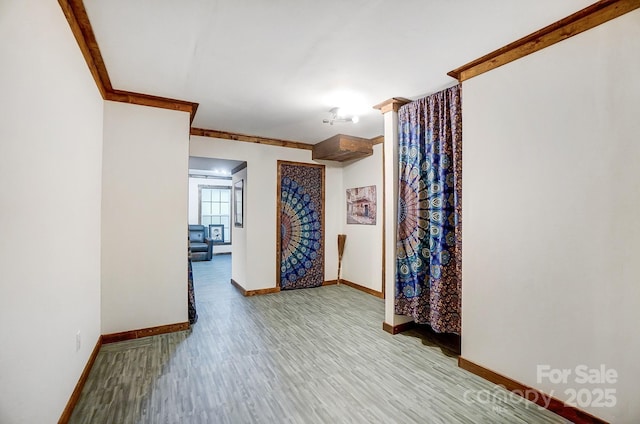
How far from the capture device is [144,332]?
3.13 metres

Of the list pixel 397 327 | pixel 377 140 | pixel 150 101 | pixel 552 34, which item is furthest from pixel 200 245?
pixel 552 34

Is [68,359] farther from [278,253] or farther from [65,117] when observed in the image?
[278,253]

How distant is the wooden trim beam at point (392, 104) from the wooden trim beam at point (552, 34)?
28.0 inches

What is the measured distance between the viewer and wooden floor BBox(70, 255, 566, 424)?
1.93m

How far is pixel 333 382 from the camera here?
2.31 meters

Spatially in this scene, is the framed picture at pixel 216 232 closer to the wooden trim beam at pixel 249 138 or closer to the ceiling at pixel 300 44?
the wooden trim beam at pixel 249 138

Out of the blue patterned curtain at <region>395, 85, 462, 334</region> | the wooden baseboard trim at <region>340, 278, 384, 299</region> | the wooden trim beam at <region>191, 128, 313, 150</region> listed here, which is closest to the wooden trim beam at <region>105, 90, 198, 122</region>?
the wooden trim beam at <region>191, 128, 313, 150</region>

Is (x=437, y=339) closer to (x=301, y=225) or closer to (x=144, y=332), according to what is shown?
(x=301, y=225)

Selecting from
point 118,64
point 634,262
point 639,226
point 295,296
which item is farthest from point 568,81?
point 295,296

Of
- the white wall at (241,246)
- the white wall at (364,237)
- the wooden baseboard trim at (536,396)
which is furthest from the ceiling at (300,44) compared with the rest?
the wooden baseboard trim at (536,396)

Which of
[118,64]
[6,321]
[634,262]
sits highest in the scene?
[118,64]

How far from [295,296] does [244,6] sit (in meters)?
4.01

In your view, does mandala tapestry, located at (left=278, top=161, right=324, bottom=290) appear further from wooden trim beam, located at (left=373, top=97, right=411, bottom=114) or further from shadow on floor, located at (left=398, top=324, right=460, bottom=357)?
shadow on floor, located at (left=398, top=324, right=460, bottom=357)

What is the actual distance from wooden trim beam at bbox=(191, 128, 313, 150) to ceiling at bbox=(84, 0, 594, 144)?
3.91 feet
